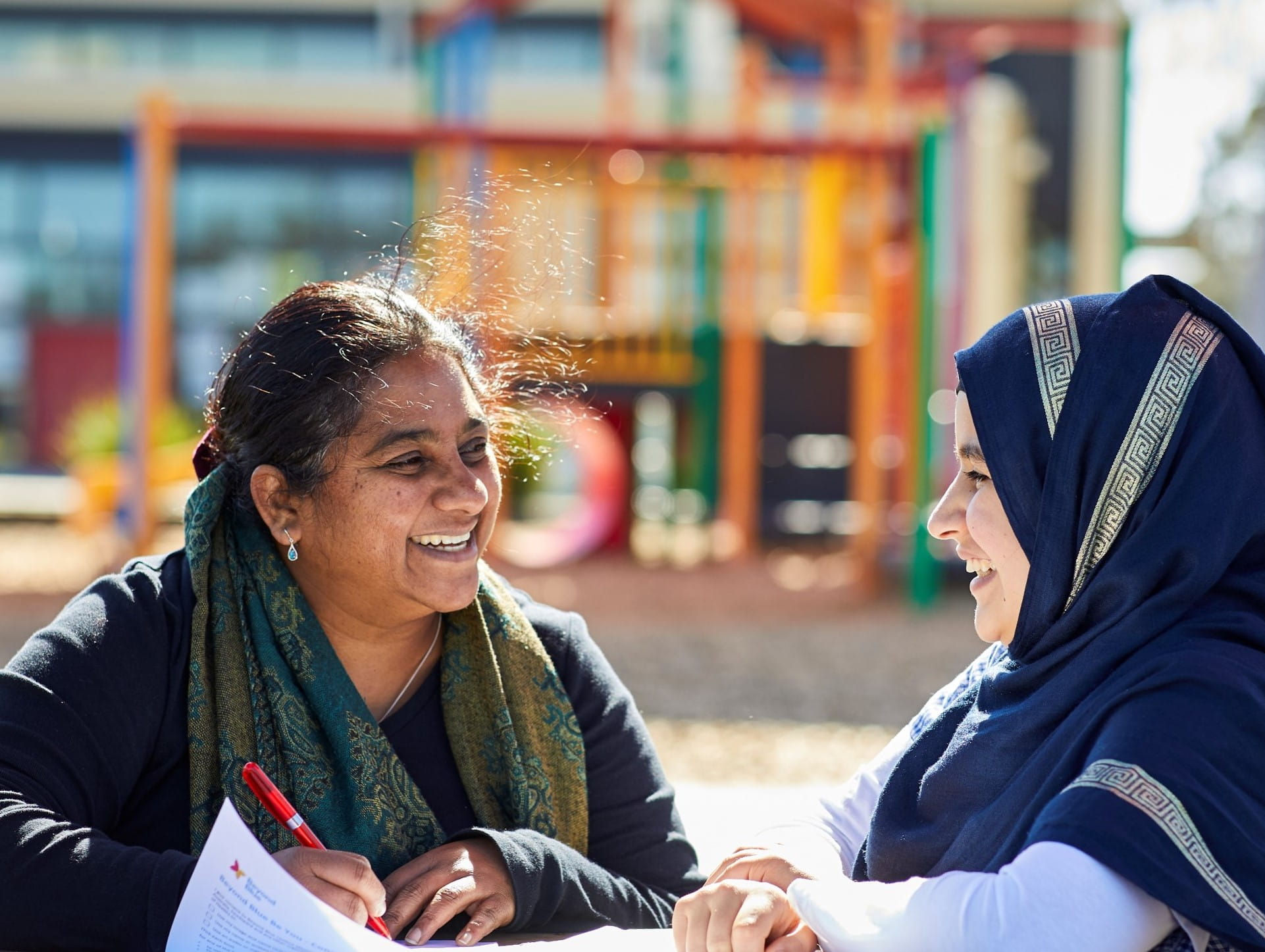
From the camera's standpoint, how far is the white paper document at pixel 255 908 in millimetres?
1538

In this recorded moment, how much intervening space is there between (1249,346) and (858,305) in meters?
9.60

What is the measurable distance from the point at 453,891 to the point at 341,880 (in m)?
0.18

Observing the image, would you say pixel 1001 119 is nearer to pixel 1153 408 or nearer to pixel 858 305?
pixel 858 305

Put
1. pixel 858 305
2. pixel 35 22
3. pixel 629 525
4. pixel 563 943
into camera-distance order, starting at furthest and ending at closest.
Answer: pixel 35 22, pixel 858 305, pixel 629 525, pixel 563 943

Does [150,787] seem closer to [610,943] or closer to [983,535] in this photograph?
[610,943]

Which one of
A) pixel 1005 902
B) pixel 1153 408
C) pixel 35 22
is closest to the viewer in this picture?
pixel 1005 902

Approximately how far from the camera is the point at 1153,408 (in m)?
1.49

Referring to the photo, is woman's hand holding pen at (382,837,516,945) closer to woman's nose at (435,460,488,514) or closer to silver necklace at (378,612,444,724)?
silver necklace at (378,612,444,724)

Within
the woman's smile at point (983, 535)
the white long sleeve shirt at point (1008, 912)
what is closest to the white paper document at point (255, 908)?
the white long sleeve shirt at point (1008, 912)

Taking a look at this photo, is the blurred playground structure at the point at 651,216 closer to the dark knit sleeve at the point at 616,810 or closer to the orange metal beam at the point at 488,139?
the orange metal beam at the point at 488,139

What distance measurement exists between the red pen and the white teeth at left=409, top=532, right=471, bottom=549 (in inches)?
16.0

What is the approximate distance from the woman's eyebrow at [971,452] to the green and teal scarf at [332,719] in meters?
0.72

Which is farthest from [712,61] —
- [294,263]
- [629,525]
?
[629,525]

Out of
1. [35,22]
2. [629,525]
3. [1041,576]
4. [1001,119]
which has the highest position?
[35,22]
